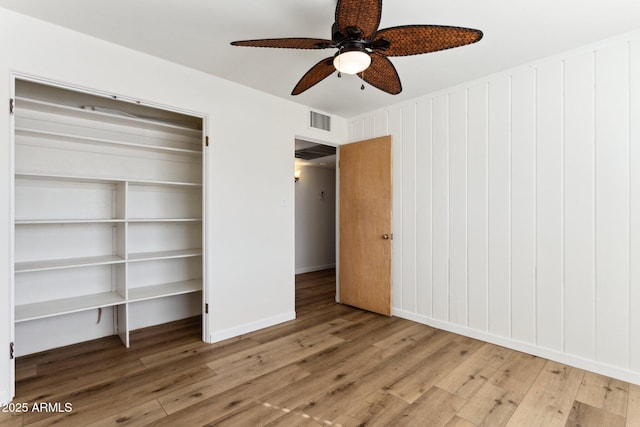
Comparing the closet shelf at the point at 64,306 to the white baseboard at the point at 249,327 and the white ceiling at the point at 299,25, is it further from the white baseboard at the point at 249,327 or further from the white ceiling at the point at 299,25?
the white ceiling at the point at 299,25

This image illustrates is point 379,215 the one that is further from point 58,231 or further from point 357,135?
point 58,231

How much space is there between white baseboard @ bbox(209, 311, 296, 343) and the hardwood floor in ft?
0.32

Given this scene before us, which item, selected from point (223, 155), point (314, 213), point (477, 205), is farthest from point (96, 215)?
point (314, 213)

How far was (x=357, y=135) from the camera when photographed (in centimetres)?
409

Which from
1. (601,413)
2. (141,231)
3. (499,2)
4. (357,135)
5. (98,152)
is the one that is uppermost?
(499,2)

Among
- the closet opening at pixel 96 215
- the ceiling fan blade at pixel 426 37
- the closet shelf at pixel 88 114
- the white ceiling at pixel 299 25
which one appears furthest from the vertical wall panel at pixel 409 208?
the closet shelf at pixel 88 114

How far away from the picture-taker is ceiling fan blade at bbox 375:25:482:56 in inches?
61.9

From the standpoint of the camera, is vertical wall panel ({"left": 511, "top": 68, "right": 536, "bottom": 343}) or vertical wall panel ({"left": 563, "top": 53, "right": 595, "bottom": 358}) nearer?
vertical wall panel ({"left": 563, "top": 53, "right": 595, "bottom": 358})

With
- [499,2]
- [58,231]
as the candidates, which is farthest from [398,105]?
[58,231]

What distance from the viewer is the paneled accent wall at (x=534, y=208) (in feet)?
7.53

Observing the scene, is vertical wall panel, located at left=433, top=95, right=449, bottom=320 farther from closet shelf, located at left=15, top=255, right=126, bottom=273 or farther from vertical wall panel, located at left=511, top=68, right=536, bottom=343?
closet shelf, located at left=15, top=255, right=126, bottom=273

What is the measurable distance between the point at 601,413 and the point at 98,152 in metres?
4.29

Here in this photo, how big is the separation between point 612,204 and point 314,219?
15.7 feet

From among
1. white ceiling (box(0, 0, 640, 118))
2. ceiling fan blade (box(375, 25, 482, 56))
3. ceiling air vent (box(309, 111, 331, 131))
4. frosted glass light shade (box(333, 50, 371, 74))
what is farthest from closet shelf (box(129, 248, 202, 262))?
ceiling fan blade (box(375, 25, 482, 56))
